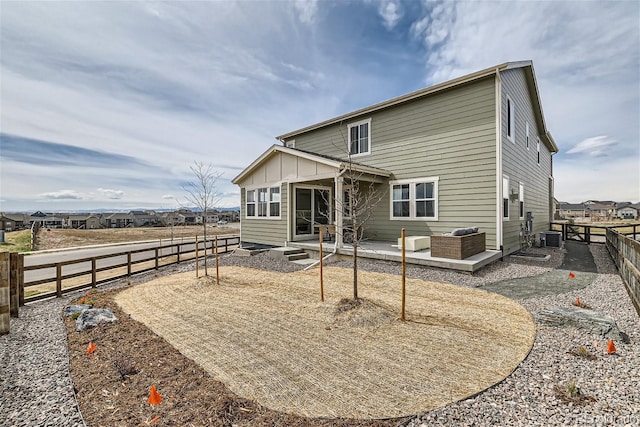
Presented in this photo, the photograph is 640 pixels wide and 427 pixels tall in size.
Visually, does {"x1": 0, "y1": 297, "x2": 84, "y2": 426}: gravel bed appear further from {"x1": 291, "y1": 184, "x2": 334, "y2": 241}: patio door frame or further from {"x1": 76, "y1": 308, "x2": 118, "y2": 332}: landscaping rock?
{"x1": 291, "y1": 184, "x2": 334, "y2": 241}: patio door frame

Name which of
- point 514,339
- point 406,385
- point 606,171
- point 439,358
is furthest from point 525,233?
A: point 606,171

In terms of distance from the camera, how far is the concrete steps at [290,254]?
1039cm

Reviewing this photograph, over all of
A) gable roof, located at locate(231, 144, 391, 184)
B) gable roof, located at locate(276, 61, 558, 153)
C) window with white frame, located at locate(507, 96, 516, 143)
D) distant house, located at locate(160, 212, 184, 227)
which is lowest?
distant house, located at locate(160, 212, 184, 227)

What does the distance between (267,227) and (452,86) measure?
9159 mm

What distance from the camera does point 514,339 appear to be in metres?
3.92

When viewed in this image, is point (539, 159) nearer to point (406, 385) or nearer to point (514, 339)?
point (514, 339)

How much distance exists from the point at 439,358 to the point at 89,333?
5.49 m

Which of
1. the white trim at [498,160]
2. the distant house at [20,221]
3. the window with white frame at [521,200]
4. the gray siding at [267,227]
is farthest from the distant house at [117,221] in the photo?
the white trim at [498,160]

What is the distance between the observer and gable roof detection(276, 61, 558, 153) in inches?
355

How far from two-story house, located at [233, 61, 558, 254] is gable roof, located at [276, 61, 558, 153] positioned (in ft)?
0.11

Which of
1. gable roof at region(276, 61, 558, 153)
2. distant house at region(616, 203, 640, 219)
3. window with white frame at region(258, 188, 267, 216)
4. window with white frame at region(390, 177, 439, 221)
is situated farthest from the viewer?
distant house at region(616, 203, 640, 219)

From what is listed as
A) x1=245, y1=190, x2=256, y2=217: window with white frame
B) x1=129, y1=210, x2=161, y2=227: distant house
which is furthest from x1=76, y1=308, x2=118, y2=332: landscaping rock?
x1=129, y1=210, x2=161, y2=227: distant house

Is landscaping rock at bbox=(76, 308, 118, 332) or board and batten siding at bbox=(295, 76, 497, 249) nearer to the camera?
landscaping rock at bbox=(76, 308, 118, 332)

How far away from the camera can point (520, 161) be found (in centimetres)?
1126
